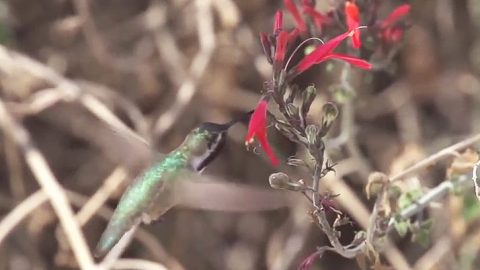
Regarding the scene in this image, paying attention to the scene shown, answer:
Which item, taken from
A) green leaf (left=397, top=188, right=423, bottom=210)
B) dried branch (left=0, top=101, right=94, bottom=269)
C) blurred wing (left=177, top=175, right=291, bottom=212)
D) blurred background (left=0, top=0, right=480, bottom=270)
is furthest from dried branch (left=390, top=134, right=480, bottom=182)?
blurred background (left=0, top=0, right=480, bottom=270)

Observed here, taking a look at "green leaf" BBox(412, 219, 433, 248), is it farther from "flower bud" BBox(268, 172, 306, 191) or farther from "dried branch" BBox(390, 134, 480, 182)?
"flower bud" BBox(268, 172, 306, 191)

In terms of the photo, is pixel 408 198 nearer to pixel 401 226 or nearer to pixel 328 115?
pixel 401 226

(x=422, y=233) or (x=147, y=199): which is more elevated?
(x=147, y=199)

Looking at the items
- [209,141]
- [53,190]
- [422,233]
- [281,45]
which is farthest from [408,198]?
[53,190]

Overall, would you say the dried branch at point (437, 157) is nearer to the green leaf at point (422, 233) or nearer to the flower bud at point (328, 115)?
the green leaf at point (422, 233)

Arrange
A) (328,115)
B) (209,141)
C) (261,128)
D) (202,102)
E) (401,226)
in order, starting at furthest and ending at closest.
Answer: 1. (202,102)
2. (401,226)
3. (209,141)
4. (328,115)
5. (261,128)

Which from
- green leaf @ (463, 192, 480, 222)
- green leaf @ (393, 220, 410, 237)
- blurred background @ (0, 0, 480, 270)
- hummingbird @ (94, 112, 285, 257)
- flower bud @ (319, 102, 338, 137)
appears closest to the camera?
flower bud @ (319, 102, 338, 137)

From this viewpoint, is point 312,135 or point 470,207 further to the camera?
point 470,207
